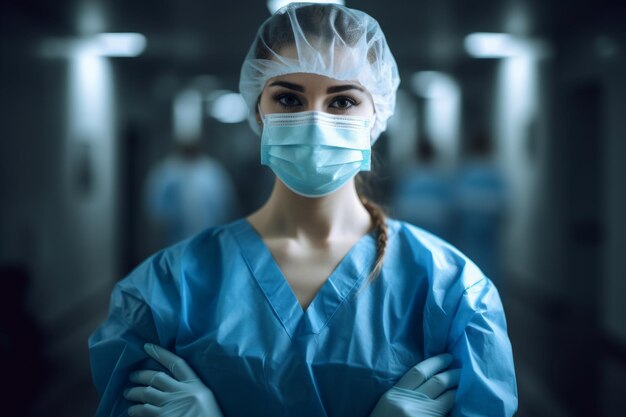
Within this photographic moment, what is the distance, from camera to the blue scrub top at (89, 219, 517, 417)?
989 millimetres

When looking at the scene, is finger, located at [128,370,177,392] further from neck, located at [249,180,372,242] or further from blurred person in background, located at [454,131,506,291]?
blurred person in background, located at [454,131,506,291]

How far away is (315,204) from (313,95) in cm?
23

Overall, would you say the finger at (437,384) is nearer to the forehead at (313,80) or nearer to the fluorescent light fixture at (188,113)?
the forehead at (313,80)

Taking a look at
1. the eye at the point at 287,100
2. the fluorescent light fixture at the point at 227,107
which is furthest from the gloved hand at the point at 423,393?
the fluorescent light fixture at the point at 227,107

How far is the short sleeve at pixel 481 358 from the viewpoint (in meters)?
0.97

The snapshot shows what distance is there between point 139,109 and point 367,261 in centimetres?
620

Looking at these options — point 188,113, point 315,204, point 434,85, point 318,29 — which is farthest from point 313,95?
point 434,85

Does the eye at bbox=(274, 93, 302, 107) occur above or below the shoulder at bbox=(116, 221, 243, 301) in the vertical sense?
above

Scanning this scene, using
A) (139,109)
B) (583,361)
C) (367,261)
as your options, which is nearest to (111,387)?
(367,261)

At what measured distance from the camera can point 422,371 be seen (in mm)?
984

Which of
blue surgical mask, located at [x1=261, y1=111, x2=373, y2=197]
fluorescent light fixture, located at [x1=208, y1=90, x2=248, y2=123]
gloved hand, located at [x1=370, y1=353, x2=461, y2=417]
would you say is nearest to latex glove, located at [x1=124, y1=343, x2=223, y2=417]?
gloved hand, located at [x1=370, y1=353, x2=461, y2=417]

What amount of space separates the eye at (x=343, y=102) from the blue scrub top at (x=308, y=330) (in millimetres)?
287

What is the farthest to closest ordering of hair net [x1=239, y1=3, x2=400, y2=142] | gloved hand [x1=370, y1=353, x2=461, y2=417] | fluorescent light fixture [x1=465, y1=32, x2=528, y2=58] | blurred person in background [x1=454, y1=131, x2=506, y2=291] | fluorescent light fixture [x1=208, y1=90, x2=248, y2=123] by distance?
fluorescent light fixture [x1=208, y1=90, x2=248, y2=123]
fluorescent light fixture [x1=465, y1=32, x2=528, y2=58]
blurred person in background [x1=454, y1=131, x2=506, y2=291]
hair net [x1=239, y1=3, x2=400, y2=142]
gloved hand [x1=370, y1=353, x2=461, y2=417]

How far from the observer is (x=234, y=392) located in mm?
1006
